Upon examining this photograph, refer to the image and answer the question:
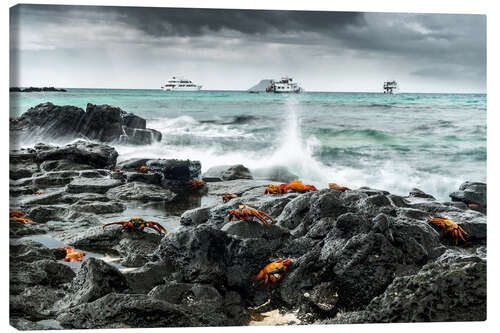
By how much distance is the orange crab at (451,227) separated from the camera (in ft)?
16.0

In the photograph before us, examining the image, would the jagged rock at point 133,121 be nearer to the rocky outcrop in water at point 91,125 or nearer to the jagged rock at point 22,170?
the rocky outcrop in water at point 91,125

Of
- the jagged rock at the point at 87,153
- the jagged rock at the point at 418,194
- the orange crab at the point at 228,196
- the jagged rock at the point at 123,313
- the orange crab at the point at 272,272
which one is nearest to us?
the jagged rock at the point at 123,313

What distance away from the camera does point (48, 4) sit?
4414mm

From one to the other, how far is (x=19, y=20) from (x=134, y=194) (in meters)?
2.31

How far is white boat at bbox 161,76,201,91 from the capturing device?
5.12 meters

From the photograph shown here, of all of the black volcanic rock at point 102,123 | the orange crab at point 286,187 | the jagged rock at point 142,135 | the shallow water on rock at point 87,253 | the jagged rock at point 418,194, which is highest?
the black volcanic rock at point 102,123

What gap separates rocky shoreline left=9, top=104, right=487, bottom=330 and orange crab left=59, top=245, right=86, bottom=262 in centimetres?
5

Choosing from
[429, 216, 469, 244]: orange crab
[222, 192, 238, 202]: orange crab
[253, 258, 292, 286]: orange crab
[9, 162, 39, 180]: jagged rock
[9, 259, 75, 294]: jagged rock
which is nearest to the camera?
[9, 259, 75, 294]: jagged rock

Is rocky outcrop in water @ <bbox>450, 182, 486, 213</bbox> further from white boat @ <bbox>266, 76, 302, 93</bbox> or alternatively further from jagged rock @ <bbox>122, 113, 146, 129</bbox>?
jagged rock @ <bbox>122, 113, 146, 129</bbox>

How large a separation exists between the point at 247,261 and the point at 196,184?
1.91 m

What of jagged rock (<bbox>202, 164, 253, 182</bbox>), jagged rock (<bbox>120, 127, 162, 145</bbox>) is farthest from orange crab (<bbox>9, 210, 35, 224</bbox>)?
jagged rock (<bbox>202, 164, 253, 182</bbox>)

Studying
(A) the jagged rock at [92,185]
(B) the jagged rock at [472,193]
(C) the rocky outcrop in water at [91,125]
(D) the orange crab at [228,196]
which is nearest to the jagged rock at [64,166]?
(A) the jagged rock at [92,185]

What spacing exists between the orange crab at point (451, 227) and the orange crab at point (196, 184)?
266cm
